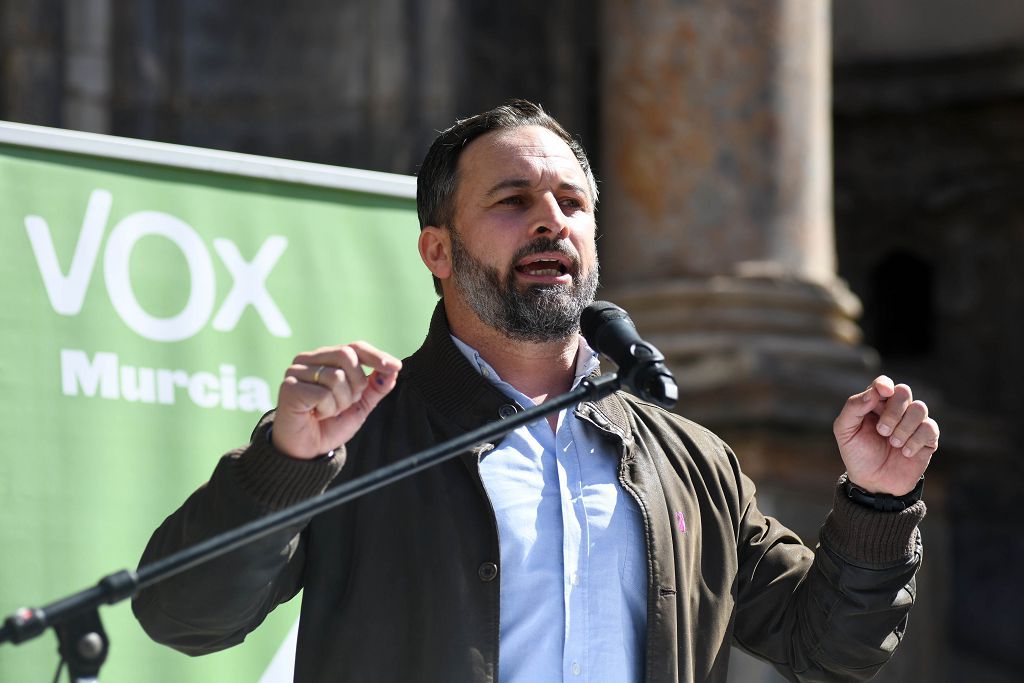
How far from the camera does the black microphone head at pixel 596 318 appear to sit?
2.45 m

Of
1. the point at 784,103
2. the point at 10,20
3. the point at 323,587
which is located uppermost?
the point at 10,20

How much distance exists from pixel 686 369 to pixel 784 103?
1.13m

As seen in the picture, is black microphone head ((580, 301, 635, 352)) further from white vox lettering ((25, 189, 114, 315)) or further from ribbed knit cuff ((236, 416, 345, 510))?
white vox lettering ((25, 189, 114, 315))

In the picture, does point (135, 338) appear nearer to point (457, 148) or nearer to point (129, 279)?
point (129, 279)

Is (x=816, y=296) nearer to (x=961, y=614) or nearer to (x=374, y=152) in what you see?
(x=374, y=152)

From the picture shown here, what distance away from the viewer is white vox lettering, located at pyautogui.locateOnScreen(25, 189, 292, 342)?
3182 millimetres

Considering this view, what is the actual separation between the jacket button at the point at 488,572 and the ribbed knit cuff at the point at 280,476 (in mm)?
254

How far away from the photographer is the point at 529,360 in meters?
2.75

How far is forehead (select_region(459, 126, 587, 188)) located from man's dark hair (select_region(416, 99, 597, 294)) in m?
0.01

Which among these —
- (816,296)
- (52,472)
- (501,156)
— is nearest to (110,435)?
(52,472)

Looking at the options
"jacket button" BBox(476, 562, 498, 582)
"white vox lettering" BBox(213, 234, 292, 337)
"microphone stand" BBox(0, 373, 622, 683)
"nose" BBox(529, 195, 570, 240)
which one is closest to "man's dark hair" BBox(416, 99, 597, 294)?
"nose" BBox(529, 195, 570, 240)

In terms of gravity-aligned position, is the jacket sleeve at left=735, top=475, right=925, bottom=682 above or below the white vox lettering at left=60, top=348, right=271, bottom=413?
below

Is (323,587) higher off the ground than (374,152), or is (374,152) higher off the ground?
(374,152)

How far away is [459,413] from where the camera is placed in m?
2.65
